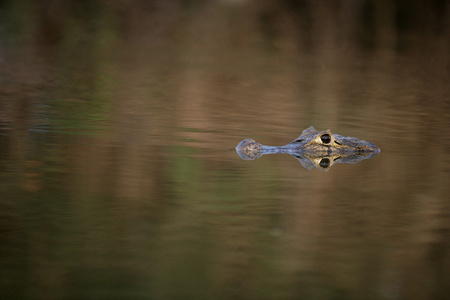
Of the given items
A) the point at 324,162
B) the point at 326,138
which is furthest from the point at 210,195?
the point at 326,138

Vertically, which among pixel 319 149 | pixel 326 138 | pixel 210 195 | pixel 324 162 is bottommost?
pixel 210 195

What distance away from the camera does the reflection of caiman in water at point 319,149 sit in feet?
27.2

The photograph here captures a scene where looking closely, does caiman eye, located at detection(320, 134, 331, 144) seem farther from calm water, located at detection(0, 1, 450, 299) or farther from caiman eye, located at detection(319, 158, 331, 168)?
calm water, located at detection(0, 1, 450, 299)

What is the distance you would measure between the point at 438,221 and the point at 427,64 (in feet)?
74.1

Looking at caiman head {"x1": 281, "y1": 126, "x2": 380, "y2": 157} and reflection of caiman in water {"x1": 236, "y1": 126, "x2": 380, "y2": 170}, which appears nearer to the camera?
reflection of caiman in water {"x1": 236, "y1": 126, "x2": 380, "y2": 170}

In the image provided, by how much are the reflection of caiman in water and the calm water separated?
0.48 ft

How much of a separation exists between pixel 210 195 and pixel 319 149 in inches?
95.3

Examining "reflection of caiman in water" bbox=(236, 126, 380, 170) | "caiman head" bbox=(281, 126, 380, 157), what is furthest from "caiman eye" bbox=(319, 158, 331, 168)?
"caiman head" bbox=(281, 126, 380, 157)

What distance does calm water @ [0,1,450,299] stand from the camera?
4.46 m

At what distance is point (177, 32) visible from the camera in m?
34.1

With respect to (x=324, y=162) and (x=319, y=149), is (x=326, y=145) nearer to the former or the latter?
(x=319, y=149)

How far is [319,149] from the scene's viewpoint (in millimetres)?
8508

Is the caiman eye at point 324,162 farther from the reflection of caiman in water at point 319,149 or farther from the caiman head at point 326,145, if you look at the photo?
the caiman head at point 326,145

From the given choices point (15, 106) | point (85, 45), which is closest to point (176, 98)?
point (15, 106)
